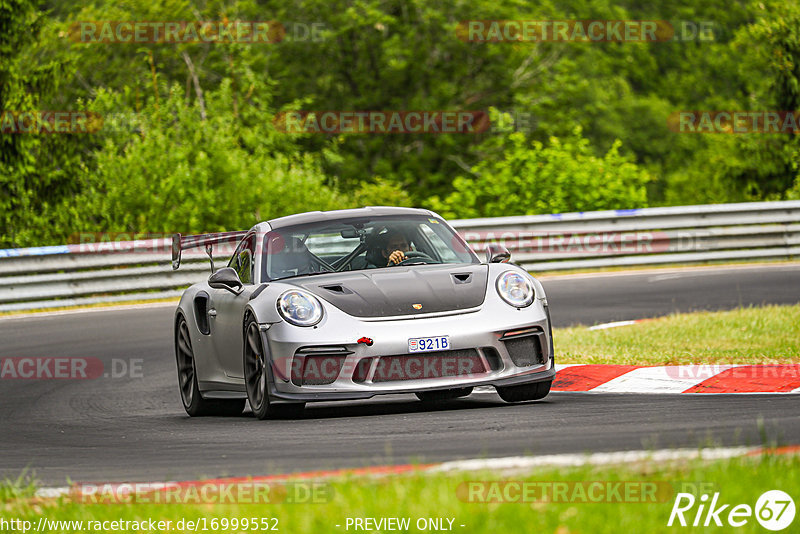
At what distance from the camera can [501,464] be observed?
516cm

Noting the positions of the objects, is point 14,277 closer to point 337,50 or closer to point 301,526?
point 301,526

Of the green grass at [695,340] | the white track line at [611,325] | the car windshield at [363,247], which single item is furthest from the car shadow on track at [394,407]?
the white track line at [611,325]

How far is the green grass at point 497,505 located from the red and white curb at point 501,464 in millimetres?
119

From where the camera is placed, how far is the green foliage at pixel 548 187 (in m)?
23.6

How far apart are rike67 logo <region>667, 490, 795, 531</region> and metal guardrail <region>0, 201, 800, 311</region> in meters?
14.6

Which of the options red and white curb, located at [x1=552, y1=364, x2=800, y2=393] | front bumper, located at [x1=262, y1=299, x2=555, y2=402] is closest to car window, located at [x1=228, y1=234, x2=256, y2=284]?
front bumper, located at [x1=262, y1=299, x2=555, y2=402]

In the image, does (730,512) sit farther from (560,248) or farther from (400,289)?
(560,248)

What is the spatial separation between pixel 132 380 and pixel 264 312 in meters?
Result: 4.06

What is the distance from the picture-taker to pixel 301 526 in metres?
4.18

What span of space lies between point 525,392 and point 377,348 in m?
1.21

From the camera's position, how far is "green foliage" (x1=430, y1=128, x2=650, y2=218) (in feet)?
77.4

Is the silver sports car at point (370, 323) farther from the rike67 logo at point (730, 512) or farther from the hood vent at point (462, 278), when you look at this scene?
the rike67 logo at point (730, 512)

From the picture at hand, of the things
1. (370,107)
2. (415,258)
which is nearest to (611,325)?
(415,258)

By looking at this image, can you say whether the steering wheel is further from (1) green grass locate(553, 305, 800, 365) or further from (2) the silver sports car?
(1) green grass locate(553, 305, 800, 365)
